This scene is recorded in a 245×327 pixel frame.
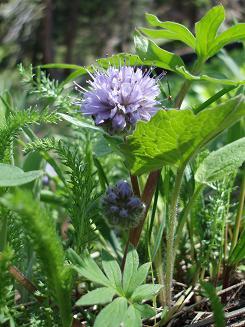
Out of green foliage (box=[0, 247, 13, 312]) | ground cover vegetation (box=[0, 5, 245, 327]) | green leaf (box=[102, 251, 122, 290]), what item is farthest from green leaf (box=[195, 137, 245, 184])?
green foliage (box=[0, 247, 13, 312])

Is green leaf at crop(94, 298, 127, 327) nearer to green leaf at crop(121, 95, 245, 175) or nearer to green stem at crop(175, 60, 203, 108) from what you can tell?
green leaf at crop(121, 95, 245, 175)

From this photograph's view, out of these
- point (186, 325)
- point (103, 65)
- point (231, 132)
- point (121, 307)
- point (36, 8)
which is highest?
point (36, 8)

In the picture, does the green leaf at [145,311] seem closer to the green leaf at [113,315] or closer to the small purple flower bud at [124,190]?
the green leaf at [113,315]

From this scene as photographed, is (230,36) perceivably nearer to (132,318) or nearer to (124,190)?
(124,190)

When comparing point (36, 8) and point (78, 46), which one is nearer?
point (36, 8)

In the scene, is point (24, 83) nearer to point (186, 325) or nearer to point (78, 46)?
point (186, 325)

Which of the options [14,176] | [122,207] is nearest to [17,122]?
[14,176]

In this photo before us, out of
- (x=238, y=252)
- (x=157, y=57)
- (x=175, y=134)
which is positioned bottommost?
(x=238, y=252)

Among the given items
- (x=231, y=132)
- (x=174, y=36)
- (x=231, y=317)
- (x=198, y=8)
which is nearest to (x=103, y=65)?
(x=174, y=36)
